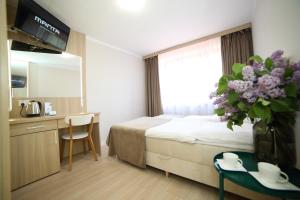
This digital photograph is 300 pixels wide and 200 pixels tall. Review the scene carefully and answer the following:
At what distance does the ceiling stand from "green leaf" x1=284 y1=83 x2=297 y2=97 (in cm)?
174

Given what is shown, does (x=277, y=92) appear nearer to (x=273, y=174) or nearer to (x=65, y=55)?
(x=273, y=174)

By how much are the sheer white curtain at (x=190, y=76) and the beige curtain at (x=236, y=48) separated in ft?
0.38

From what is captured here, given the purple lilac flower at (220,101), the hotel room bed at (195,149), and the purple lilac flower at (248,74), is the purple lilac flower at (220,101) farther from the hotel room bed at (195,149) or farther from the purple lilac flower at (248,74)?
the hotel room bed at (195,149)

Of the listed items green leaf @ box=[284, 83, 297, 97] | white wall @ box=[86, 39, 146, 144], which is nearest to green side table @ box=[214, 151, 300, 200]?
green leaf @ box=[284, 83, 297, 97]

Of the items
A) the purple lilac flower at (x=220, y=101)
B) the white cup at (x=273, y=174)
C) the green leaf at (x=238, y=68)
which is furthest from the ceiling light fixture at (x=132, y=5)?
the white cup at (x=273, y=174)

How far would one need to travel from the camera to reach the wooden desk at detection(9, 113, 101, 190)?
5.01 ft

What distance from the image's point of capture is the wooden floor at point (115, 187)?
4.54ft

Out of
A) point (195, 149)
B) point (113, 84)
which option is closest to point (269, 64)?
point (195, 149)

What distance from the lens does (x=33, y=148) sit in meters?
1.67

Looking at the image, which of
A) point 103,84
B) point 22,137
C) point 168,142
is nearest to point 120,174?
point 168,142

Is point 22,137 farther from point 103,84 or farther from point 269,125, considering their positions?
point 269,125

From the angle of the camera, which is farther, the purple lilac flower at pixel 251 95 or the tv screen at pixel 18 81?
the tv screen at pixel 18 81

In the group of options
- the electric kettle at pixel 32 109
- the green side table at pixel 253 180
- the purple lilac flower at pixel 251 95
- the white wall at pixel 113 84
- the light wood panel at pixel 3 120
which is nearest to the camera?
the green side table at pixel 253 180

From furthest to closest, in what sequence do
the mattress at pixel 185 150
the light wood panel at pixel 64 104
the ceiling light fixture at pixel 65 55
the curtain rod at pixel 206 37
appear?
1. the curtain rod at pixel 206 37
2. the ceiling light fixture at pixel 65 55
3. the light wood panel at pixel 64 104
4. the mattress at pixel 185 150
